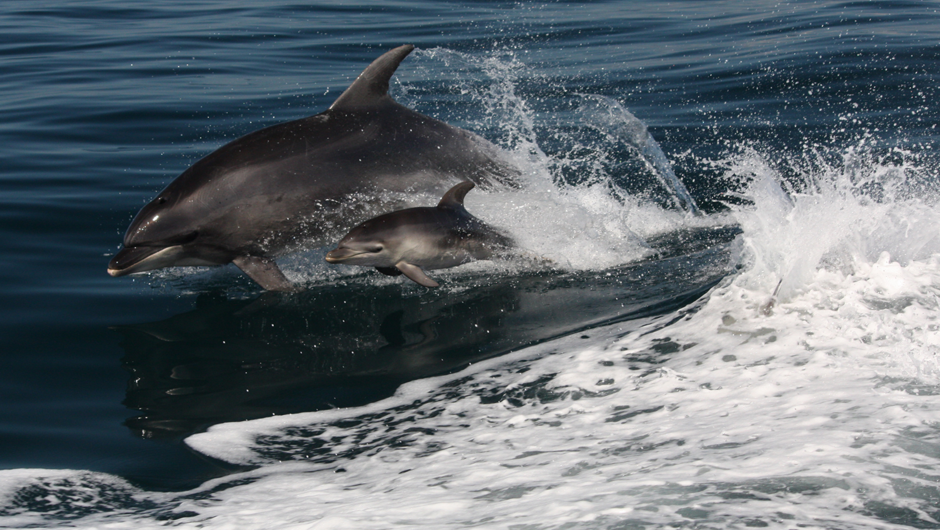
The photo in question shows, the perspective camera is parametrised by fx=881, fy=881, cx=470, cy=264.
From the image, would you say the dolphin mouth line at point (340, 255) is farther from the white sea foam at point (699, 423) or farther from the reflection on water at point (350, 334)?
the white sea foam at point (699, 423)

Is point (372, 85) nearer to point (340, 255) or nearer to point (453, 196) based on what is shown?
point (453, 196)

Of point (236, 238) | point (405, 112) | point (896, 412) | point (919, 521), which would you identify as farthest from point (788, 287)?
point (236, 238)

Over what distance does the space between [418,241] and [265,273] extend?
45.8 inches

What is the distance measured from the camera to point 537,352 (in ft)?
17.2

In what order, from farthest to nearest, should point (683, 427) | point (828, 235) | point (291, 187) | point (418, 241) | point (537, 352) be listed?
point (291, 187) < point (418, 241) < point (828, 235) < point (537, 352) < point (683, 427)

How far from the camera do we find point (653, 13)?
20.6 m

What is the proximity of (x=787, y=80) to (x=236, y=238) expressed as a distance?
32.3 ft

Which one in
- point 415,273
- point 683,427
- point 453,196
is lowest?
point 683,427

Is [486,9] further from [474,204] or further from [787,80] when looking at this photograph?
[474,204]

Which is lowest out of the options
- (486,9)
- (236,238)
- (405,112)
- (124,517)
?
(124,517)

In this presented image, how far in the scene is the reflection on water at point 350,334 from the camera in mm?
4891

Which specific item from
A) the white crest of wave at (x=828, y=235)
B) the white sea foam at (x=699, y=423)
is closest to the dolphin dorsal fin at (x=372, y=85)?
the white sea foam at (x=699, y=423)

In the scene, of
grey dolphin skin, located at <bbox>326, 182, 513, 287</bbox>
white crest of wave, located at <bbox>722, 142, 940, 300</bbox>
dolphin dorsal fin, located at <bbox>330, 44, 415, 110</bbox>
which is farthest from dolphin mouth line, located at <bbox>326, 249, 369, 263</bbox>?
white crest of wave, located at <bbox>722, 142, 940, 300</bbox>

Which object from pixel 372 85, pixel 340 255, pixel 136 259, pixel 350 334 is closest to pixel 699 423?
pixel 350 334
